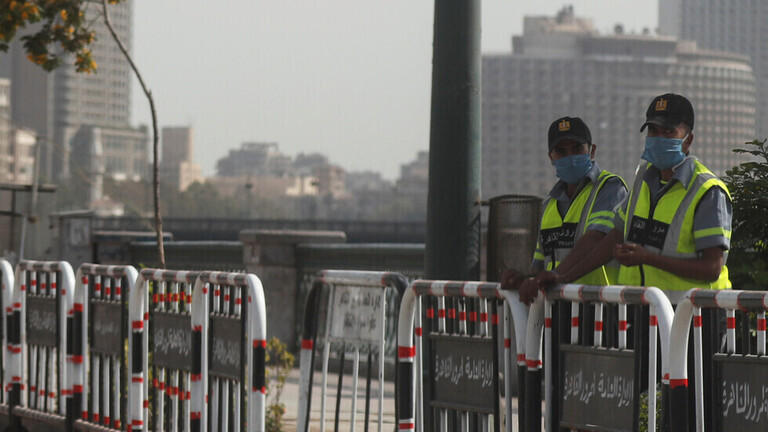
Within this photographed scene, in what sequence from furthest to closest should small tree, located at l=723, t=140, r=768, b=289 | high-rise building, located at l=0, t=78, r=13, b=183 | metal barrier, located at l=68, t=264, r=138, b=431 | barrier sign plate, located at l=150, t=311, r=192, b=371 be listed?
high-rise building, located at l=0, t=78, r=13, b=183
metal barrier, located at l=68, t=264, r=138, b=431
barrier sign plate, located at l=150, t=311, r=192, b=371
small tree, located at l=723, t=140, r=768, b=289

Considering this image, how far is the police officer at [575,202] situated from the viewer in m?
6.20

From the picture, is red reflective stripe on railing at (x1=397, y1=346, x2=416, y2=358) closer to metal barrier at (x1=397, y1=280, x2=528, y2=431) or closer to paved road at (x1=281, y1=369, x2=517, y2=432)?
metal barrier at (x1=397, y1=280, x2=528, y2=431)

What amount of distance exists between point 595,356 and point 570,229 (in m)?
1.23

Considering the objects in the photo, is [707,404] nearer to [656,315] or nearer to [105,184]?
[656,315]

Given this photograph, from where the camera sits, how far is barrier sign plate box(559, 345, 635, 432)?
522cm

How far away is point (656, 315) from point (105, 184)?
7604 inches

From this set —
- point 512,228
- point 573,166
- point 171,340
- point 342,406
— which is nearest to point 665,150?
point 573,166

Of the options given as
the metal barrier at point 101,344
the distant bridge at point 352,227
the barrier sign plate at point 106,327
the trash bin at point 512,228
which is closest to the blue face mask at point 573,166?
the trash bin at point 512,228

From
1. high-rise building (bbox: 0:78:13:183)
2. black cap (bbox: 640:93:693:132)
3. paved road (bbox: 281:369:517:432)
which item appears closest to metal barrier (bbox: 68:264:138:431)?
paved road (bbox: 281:369:517:432)

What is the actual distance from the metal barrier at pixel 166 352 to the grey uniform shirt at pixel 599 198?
1.95m

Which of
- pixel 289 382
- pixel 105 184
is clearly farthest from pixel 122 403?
pixel 105 184

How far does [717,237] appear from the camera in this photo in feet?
18.4

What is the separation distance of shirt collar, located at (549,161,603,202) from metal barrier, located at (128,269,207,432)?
1.97 meters

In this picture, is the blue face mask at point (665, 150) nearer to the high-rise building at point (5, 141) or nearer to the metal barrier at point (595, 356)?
the metal barrier at point (595, 356)
